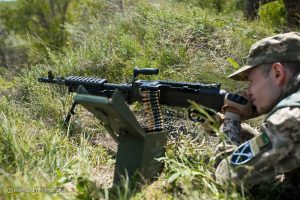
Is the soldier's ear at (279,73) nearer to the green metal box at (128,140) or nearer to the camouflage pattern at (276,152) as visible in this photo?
the camouflage pattern at (276,152)

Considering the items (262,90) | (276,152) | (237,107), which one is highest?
(262,90)

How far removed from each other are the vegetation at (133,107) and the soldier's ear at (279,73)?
0.77m

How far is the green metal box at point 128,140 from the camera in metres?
2.96

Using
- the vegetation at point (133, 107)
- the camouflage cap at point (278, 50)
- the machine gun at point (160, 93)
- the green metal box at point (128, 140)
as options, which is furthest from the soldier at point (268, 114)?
the green metal box at point (128, 140)

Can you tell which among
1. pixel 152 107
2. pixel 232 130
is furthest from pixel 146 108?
pixel 232 130

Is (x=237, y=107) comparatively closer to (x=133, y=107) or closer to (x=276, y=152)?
(x=276, y=152)

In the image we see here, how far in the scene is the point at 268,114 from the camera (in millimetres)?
2715

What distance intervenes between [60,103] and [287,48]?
332 centimetres

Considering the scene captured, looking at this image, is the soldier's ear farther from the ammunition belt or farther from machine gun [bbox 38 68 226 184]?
the ammunition belt

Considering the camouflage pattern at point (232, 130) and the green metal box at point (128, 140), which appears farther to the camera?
the camouflage pattern at point (232, 130)

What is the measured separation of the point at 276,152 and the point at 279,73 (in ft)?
1.88

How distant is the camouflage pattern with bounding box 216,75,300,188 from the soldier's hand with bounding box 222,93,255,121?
0.52 meters

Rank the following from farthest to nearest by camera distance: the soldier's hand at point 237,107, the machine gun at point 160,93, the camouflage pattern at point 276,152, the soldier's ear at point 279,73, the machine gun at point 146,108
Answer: the machine gun at point 160,93, the soldier's hand at point 237,107, the machine gun at point 146,108, the soldier's ear at point 279,73, the camouflage pattern at point 276,152

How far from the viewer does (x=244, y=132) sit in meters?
3.61
